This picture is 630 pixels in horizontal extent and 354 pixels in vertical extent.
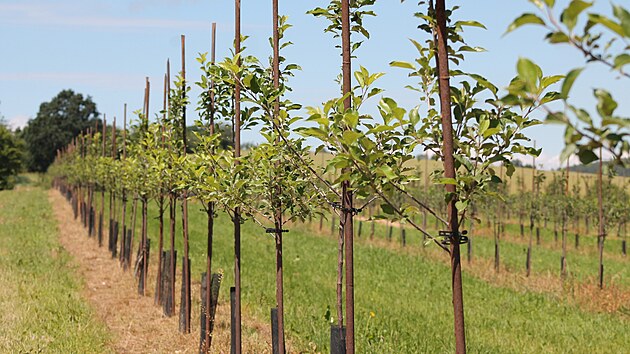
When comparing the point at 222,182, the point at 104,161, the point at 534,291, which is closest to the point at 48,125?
the point at 104,161

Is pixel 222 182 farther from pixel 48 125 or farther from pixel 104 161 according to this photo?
pixel 48 125

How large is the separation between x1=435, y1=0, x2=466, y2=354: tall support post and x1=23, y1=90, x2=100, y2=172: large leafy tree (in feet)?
272

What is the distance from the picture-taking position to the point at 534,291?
14.9 metres

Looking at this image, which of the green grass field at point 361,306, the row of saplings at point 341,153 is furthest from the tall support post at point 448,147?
the green grass field at point 361,306

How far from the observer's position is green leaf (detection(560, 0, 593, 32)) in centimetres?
157

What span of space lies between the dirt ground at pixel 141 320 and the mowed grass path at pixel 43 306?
1.01ft

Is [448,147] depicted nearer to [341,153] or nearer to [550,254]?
[341,153]

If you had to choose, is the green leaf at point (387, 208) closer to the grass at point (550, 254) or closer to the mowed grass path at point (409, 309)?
the mowed grass path at point (409, 309)

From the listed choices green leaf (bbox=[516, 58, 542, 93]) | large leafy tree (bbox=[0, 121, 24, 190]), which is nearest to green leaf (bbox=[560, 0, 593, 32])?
green leaf (bbox=[516, 58, 542, 93])

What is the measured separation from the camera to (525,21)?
5.40ft

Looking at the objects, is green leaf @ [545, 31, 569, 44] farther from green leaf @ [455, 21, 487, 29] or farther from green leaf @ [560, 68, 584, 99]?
green leaf @ [455, 21, 487, 29]

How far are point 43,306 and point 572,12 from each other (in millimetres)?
9855

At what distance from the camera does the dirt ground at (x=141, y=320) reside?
8.23m

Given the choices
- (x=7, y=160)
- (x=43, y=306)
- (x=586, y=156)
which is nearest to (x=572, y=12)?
(x=586, y=156)
